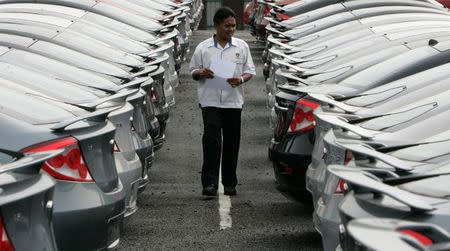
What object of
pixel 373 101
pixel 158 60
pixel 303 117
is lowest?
pixel 158 60

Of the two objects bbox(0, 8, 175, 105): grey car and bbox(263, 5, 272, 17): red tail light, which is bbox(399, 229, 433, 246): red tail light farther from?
bbox(263, 5, 272, 17): red tail light

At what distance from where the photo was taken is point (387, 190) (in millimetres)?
5750

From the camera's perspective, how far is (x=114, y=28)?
16.6 meters

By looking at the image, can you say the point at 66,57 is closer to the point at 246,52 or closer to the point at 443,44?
the point at 246,52

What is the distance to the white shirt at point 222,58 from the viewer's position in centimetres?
1424

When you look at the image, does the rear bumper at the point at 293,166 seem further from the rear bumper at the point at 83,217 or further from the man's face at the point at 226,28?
the rear bumper at the point at 83,217

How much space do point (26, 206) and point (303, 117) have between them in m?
6.12

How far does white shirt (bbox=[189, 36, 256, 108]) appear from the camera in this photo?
14.2 metres

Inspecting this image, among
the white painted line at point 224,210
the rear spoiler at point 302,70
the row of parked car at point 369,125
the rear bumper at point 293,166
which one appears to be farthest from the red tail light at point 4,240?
the rear spoiler at point 302,70

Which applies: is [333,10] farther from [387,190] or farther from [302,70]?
[387,190]

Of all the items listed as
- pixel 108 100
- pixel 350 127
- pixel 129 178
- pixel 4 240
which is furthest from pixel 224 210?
pixel 4 240

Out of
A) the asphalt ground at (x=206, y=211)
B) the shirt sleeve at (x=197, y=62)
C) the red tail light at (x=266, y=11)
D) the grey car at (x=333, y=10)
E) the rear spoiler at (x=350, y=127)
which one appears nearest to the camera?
the rear spoiler at (x=350, y=127)

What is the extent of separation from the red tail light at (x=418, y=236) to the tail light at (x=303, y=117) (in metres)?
6.47

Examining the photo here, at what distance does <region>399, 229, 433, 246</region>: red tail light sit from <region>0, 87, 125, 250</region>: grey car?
3.19 metres
